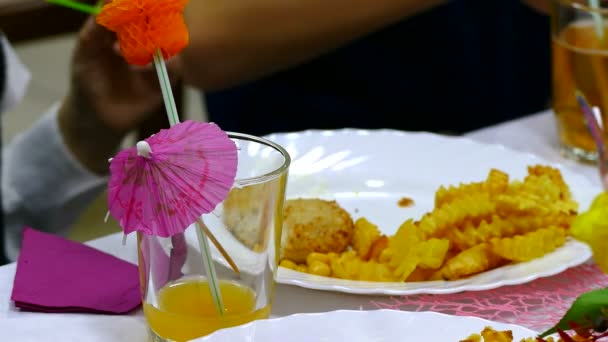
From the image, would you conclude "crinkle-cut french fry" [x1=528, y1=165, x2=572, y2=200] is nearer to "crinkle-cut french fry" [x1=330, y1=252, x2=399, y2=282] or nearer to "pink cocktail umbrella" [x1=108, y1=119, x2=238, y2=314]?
"crinkle-cut french fry" [x1=330, y1=252, x2=399, y2=282]

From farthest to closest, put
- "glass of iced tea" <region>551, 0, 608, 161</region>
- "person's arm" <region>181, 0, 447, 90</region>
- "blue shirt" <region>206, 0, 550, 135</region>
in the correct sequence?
"blue shirt" <region>206, 0, 550, 135</region>
"person's arm" <region>181, 0, 447, 90</region>
"glass of iced tea" <region>551, 0, 608, 161</region>

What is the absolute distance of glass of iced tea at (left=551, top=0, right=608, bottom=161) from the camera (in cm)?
93

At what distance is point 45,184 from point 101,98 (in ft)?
0.70

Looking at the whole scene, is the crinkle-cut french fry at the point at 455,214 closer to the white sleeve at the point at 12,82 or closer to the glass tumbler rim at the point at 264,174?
the glass tumbler rim at the point at 264,174

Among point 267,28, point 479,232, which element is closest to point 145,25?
point 479,232

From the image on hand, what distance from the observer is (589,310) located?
0.46 m

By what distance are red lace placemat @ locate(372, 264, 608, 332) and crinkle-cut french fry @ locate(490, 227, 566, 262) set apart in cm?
2

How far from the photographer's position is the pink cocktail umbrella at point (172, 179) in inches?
19.8

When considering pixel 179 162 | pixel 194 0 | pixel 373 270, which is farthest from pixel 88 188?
pixel 179 162

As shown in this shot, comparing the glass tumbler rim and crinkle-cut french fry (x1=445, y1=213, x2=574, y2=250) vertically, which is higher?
the glass tumbler rim

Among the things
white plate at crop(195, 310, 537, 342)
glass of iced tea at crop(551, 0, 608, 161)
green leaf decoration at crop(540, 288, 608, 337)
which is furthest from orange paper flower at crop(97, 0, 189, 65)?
glass of iced tea at crop(551, 0, 608, 161)

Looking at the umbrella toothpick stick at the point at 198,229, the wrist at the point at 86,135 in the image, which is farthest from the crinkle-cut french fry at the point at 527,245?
the wrist at the point at 86,135

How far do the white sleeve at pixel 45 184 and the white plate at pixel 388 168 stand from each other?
634mm

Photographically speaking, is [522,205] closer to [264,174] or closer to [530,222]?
[530,222]
